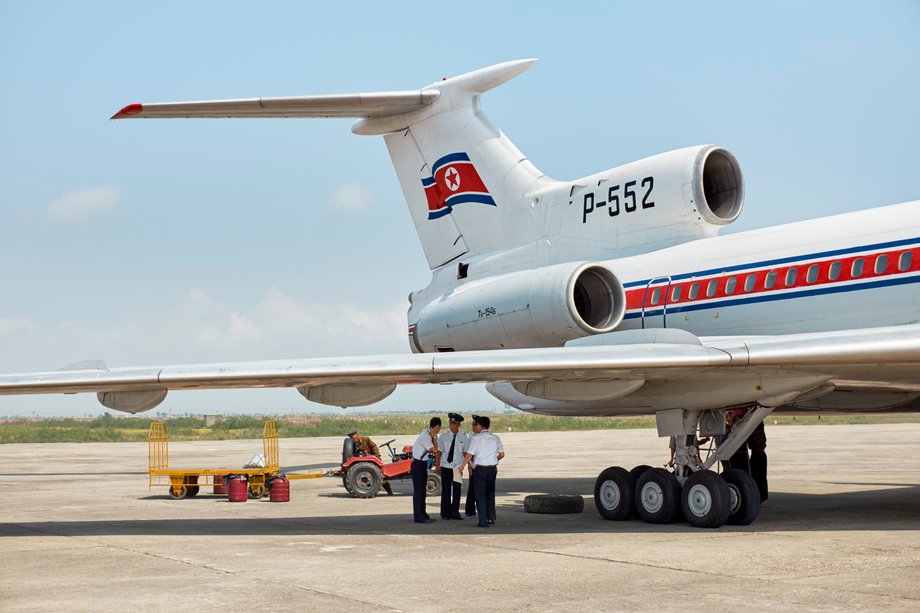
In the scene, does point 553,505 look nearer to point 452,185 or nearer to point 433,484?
point 433,484

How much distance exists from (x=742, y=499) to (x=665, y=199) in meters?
4.68

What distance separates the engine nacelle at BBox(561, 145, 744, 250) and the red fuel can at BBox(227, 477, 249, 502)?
6883 mm

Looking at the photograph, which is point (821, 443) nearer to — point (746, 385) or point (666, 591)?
point (746, 385)

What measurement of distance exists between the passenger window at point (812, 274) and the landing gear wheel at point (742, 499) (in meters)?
2.45

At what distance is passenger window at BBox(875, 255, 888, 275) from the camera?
469 inches

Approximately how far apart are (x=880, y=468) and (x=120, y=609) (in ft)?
67.1

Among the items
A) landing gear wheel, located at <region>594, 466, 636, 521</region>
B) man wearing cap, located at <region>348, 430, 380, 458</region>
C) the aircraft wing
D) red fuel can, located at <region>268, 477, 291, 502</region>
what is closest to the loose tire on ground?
landing gear wheel, located at <region>594, 466, 636, 521</region>

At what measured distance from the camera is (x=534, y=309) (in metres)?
14.5

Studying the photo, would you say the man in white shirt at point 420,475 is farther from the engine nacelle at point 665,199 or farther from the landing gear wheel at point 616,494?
the engine nacelle at point 665,199

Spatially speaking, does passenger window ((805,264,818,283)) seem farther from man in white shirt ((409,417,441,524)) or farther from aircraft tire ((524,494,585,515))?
man in white shirt ((409,417,441,524))

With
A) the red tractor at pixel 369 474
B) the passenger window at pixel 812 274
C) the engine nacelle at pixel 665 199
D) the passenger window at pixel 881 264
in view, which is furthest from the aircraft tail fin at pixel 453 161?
the passenger window at pixel 881 264

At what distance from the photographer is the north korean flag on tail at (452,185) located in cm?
1869

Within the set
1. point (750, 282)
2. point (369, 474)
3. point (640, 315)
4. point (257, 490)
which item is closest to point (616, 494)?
point (640, 315)

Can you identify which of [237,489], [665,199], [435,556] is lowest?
[435,556]
